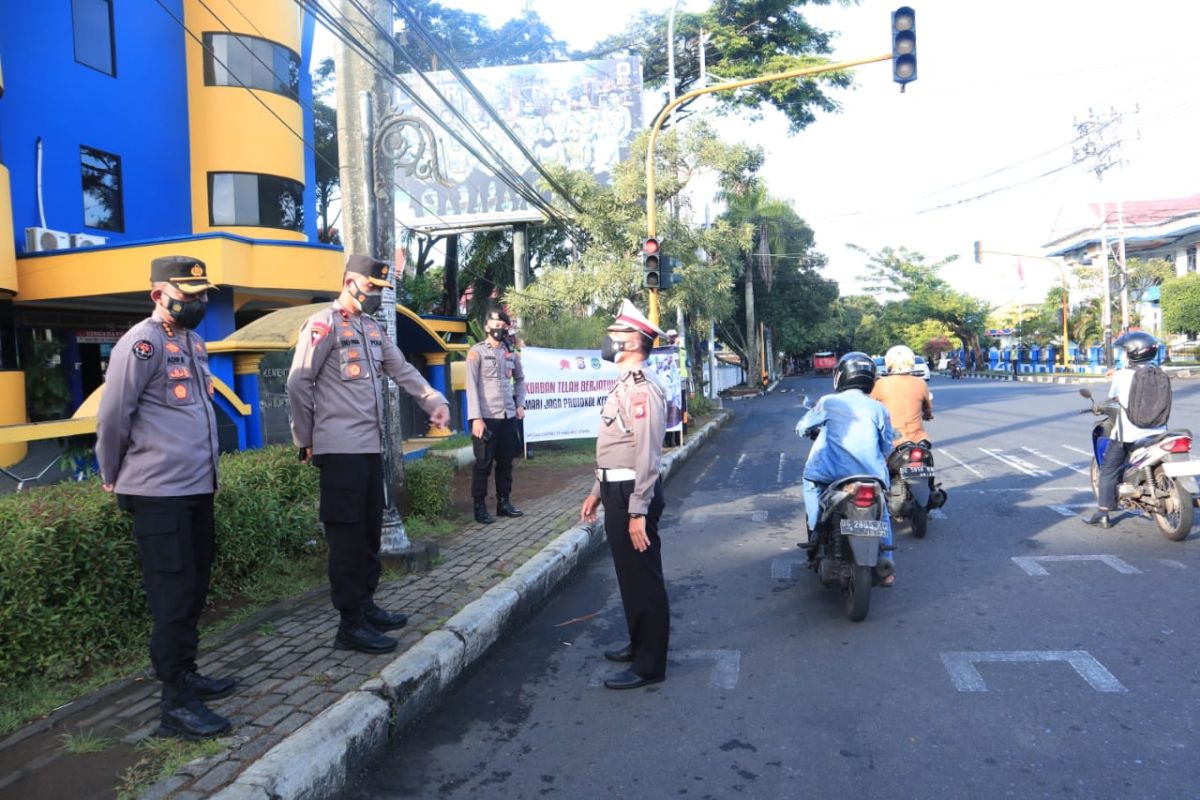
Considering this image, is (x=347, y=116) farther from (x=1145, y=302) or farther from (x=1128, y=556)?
(x=1145, y=302)

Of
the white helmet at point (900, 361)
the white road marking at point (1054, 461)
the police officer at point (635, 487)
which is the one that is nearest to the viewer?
the police officer at point (635, 487)

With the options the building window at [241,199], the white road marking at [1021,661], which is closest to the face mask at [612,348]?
the white road marking at [1021,661]

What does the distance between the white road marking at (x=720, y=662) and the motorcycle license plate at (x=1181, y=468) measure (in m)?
3.83

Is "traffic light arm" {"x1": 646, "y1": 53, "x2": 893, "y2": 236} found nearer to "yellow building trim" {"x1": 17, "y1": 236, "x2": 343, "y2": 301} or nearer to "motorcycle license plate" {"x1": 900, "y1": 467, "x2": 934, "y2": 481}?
"motorcycle license plate" {"x1": 900, "y1": 467, "x2": 934, "y2": 481}

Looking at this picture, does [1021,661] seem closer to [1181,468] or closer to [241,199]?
[1181,468]

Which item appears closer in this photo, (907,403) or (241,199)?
(907,403)

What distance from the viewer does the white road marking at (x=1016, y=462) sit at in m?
9.87

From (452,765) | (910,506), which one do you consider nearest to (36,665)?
(452,765)

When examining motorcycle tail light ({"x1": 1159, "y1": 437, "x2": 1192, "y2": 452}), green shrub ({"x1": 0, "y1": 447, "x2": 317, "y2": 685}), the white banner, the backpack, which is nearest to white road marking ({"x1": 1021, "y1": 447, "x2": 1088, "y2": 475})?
the backpack

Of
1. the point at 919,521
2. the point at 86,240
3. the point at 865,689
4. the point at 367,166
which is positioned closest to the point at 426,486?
the point at 367,166

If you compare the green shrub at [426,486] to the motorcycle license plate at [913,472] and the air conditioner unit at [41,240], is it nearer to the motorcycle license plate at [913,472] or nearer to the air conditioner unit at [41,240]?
the motorcycle license plate at [913,472]

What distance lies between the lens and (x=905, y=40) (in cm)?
1057

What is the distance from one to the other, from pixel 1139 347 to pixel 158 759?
675 centimetres

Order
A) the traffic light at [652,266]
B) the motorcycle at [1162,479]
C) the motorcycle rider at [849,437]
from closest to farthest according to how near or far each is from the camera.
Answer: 1. the motorcycle rider at [849,437]
2. the motorcycle at [1162,479]
3. the traffic light at [652,266]
